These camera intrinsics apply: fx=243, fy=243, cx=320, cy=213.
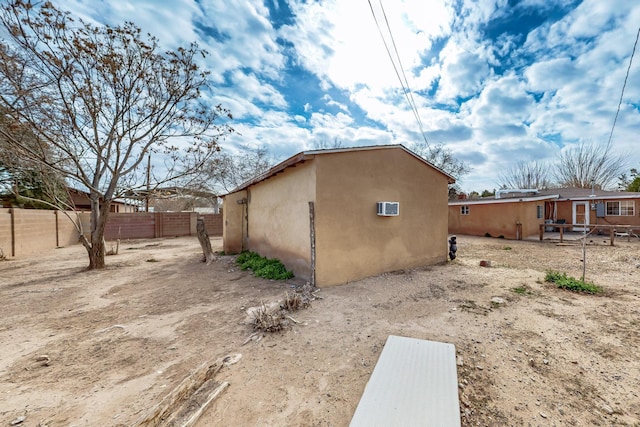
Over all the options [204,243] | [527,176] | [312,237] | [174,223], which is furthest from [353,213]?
[527,176]

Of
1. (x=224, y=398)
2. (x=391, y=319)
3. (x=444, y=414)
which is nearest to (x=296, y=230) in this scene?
(x=391, y=319)

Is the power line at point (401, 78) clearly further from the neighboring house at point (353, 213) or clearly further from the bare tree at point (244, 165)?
the bare tree at point (244, 165)

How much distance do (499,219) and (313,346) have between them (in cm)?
1439

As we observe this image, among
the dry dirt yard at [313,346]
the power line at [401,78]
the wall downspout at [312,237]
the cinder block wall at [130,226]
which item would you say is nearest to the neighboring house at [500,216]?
the power line at [401,78]

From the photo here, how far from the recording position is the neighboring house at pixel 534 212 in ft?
41.5

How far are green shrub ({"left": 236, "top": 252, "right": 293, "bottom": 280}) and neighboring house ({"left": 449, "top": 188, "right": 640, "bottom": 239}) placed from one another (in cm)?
1268

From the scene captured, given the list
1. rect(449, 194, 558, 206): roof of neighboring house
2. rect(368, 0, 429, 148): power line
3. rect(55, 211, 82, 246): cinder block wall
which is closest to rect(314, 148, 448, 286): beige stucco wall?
rect(368, 0, 429, 148): power line

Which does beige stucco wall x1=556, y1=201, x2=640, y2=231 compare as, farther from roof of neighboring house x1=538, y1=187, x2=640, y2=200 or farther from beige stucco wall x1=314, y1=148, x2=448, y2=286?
beige stucco wall x1=314, y1=148, x2=448, y2=286

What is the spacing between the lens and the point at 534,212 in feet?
44.9

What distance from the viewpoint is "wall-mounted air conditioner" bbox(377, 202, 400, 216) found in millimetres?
5523

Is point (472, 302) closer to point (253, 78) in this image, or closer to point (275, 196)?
point (275, 196)

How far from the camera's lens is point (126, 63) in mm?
6086

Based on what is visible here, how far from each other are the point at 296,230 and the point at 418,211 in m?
3.38

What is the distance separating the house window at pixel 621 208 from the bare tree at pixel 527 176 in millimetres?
10707
